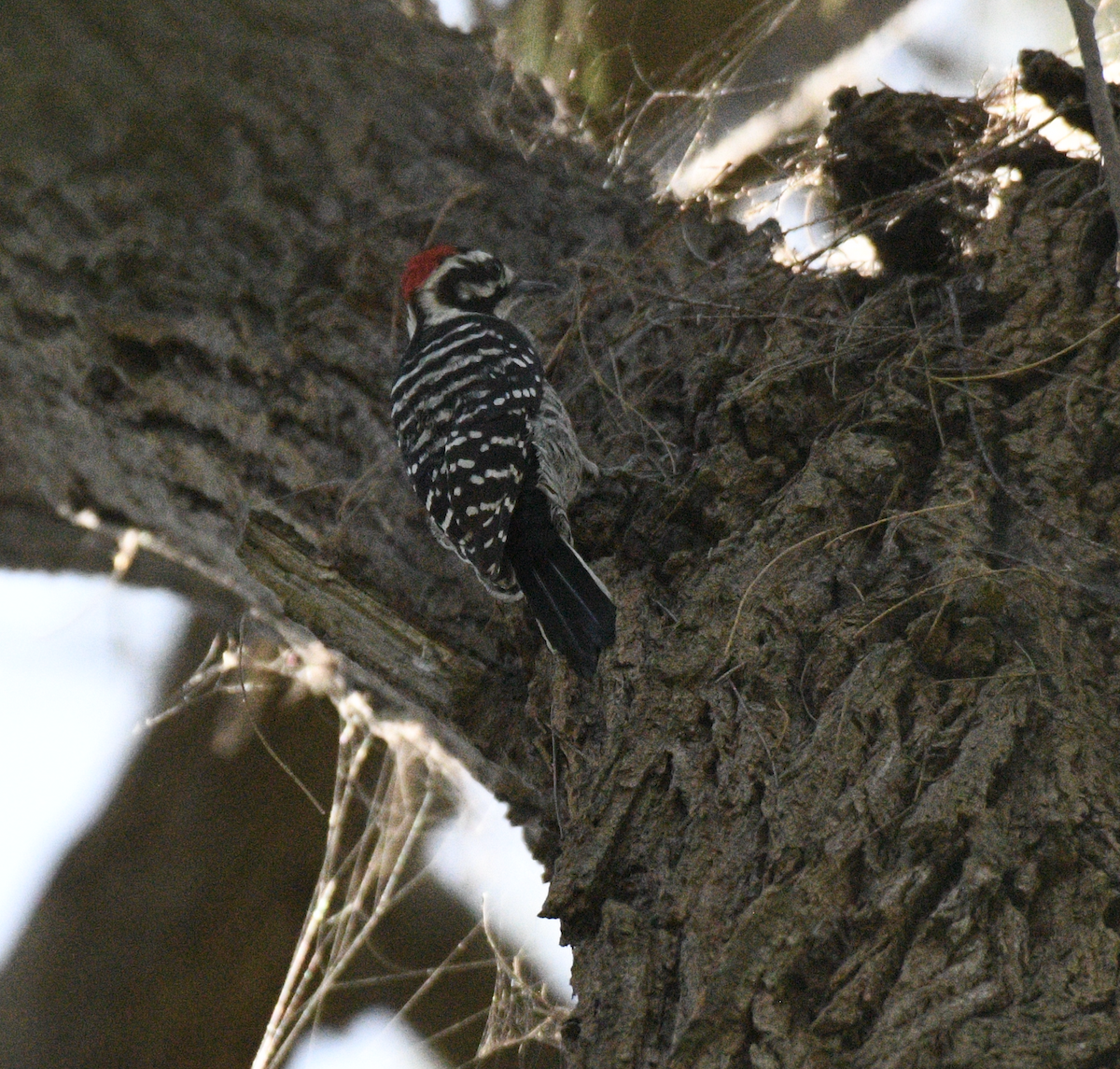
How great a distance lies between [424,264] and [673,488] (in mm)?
1027

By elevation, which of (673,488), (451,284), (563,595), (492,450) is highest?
(451,284)

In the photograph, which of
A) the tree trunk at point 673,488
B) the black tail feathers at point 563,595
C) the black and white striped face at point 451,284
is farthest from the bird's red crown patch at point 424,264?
the black tail feathers at point 563,595

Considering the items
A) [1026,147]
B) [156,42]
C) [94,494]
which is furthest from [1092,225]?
[94,494]

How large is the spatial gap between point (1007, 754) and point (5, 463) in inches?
113

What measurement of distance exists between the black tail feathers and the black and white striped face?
78 cm

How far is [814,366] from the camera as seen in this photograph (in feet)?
6.54

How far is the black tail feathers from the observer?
1.83 m

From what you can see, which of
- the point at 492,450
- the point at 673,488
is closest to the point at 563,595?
the point at 673,488

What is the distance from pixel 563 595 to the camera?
1.89 m

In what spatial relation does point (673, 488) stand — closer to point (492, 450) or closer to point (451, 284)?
point (492, 450)

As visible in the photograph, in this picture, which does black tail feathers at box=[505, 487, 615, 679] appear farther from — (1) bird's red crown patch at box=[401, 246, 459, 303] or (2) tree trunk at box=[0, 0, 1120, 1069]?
(1) bird's red crown patch at box=[401, 246, 459, 303]

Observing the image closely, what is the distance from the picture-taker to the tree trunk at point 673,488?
4.24ft

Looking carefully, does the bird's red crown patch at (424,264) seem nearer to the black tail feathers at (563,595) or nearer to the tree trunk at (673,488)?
the tree trunk at (673,488)

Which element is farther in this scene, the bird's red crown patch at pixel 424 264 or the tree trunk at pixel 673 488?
the bird's red crown patch at pixel 424 264
